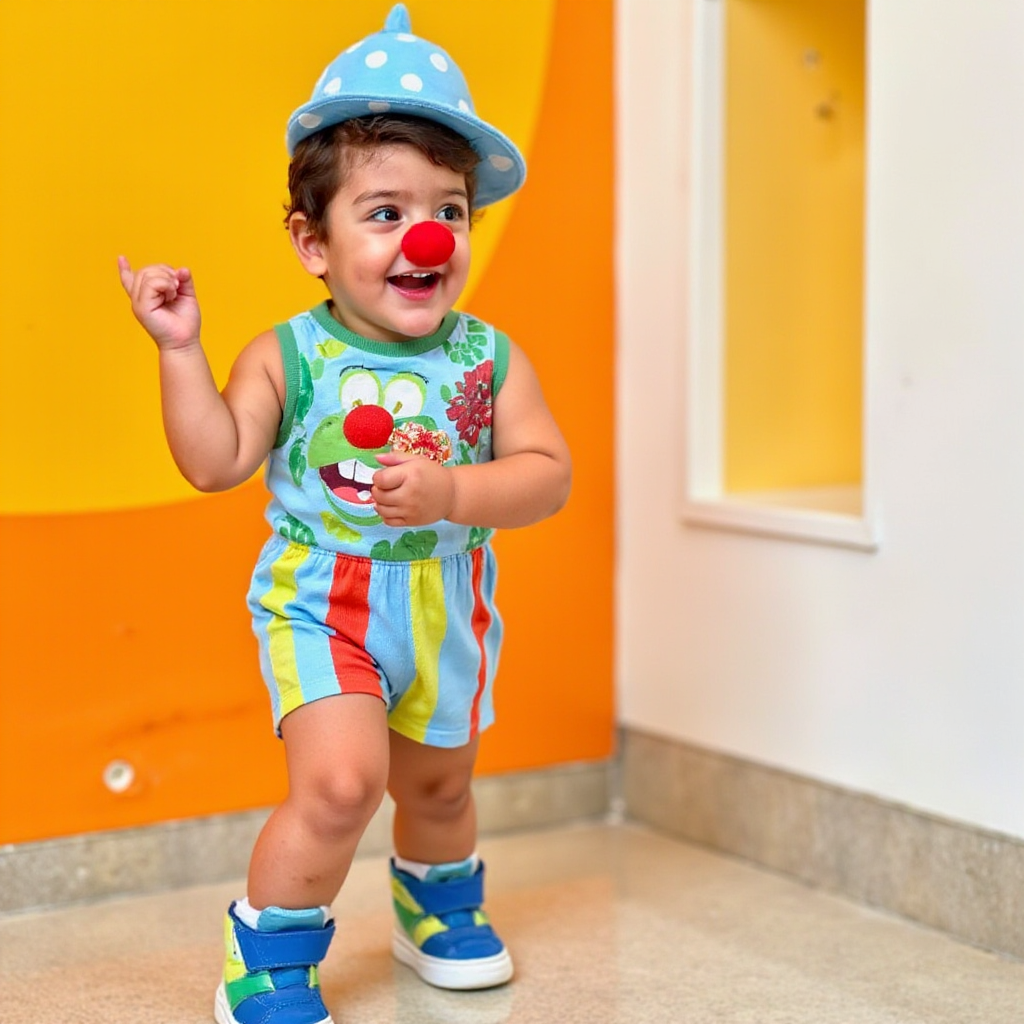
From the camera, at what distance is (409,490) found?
4.00 feet

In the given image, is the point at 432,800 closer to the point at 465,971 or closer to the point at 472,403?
the point at 465,971

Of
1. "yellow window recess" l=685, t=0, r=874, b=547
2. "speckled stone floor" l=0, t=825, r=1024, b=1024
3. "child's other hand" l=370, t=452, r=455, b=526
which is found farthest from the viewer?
"yellow window recess" l=685, t=0, r=874, b=547

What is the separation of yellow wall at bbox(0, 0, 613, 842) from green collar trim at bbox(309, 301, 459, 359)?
36 cm

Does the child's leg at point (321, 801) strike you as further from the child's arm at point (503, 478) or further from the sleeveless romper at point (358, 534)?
the child's arm at point (503, 478)

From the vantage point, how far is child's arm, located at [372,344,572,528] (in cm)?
122

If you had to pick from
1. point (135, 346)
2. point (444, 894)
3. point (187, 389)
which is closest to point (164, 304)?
point (187, 389)

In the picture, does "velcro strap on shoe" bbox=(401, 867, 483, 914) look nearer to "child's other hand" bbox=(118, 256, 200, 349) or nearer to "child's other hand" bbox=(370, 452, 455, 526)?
"child's other hand" bbox=(370, 452, 455, 526)

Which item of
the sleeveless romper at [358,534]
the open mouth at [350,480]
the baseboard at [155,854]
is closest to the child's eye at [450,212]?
the sleeveless romper at [358,534]

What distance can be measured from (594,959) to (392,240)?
77 cm

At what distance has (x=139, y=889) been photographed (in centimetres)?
178

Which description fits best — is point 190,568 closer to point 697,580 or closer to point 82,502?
point 82,502

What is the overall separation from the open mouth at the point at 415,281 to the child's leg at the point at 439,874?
1.43ft

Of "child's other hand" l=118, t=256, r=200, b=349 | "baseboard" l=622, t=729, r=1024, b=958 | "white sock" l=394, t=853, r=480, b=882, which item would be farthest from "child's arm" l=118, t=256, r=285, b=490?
"baseboard" l=622, t=729, r=1024, b=958

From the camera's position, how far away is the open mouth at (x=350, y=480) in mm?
1375
